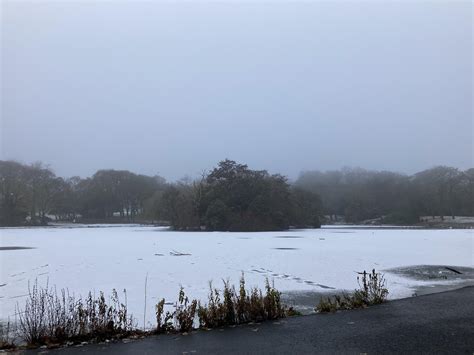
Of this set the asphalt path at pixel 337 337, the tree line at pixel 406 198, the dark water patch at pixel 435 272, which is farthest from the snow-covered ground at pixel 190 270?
the tree line at pixel 406 198

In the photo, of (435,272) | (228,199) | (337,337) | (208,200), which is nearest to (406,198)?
(228,199)

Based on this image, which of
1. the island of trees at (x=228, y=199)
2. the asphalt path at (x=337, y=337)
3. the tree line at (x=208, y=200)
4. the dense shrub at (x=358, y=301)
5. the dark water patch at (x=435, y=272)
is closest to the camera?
the asphalt path at (x=337, y=337)

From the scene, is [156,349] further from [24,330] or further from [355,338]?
[355,338]

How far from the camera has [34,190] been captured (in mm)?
82812

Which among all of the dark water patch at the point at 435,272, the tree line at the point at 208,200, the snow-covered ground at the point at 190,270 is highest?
the tree line at the point at 208,200

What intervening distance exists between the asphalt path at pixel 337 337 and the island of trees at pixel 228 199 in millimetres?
47439

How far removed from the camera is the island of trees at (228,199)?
58.8 metres

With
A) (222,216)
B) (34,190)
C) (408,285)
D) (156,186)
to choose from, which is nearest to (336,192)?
(156,186)

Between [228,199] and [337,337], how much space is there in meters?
52.9

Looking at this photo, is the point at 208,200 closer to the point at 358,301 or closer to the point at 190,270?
the point at 190,270

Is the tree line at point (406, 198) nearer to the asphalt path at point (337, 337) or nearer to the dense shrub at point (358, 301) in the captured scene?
the dense shrub at point (358, 301)

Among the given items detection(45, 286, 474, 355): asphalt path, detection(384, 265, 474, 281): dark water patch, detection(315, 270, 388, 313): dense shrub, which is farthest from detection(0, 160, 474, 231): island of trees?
detection(45, 286, 474, 355): asphalt path

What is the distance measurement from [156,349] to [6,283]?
8578 millimetres

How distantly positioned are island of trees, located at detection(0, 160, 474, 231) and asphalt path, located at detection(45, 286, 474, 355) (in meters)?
47.4
